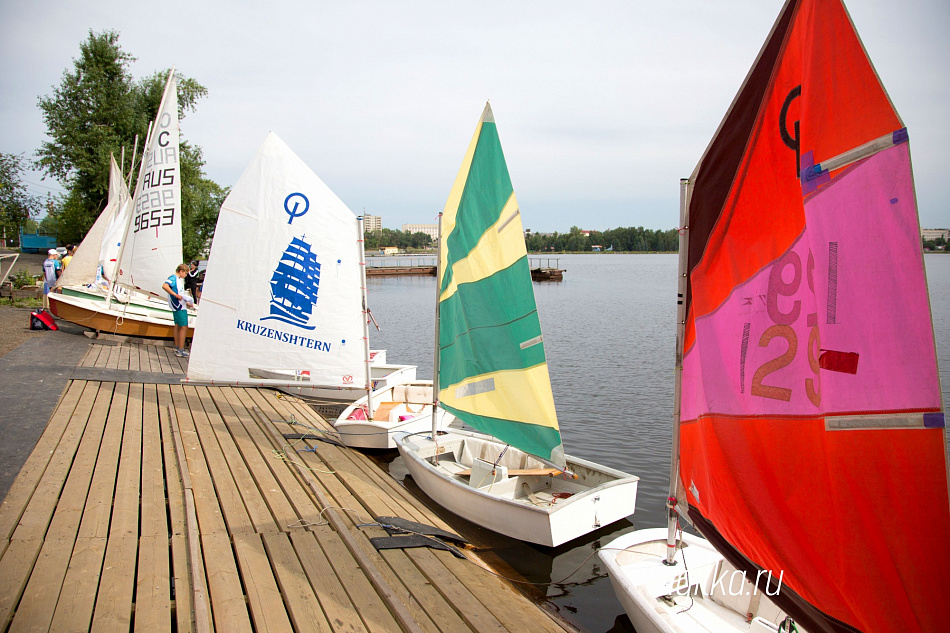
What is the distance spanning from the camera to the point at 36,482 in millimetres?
5473

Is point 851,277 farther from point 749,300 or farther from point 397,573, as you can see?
point 397,573

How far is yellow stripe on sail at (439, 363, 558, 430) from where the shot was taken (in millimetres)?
6461

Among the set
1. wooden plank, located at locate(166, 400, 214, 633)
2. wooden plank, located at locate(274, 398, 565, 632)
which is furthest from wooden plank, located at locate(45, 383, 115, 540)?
wooden plank, located at locate(274, 398, 565, 632)

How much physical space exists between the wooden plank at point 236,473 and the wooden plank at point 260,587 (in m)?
0.27

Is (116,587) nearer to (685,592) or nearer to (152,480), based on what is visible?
(152,480)

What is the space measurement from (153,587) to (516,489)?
411 centimetres

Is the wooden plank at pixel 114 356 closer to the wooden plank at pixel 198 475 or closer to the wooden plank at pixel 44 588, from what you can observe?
the wooden plank at pixel 198 475

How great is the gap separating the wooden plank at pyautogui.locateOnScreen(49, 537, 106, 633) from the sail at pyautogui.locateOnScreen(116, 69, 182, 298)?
392 inches

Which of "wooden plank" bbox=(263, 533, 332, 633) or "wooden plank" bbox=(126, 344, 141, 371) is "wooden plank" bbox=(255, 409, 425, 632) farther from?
"wooden plank" bbox=(126, 344, 141, 371)

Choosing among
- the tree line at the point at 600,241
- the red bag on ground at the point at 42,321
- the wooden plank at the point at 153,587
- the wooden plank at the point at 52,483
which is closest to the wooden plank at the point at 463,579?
the wooden plank at the point at 153,587

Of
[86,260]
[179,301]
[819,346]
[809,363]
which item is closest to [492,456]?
[809,363]

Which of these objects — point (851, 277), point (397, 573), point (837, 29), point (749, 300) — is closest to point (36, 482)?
point (397, 573)

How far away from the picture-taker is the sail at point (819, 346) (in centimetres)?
250

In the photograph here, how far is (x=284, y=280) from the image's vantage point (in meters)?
8.19
